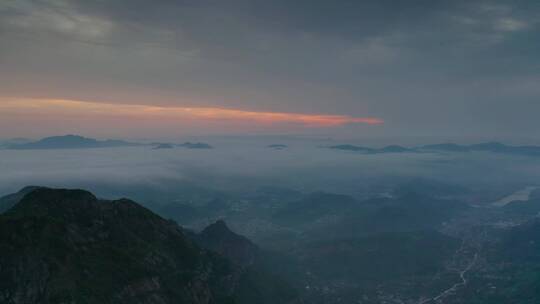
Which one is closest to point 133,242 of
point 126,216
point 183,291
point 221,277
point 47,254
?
point 126,216

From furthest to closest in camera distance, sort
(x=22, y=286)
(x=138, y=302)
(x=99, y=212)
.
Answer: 1. (x=99, y=212)
2. (x=138, y=302)
3. (x=22, y=286)

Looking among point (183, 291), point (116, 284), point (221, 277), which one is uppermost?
point (116, 284)

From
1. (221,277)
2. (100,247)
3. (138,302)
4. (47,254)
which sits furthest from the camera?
(221,277)

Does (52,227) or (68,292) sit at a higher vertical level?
(52,227)

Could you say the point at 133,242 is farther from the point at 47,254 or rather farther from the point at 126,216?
the point at 47,254

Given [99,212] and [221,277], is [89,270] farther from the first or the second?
[221,277]

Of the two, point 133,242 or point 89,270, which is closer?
point 89,270
